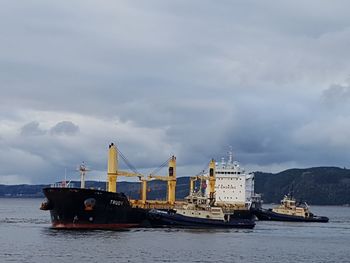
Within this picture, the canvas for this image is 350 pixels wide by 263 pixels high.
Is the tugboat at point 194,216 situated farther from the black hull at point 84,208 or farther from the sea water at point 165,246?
the black hull at point 84,208

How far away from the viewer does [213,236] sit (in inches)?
3209

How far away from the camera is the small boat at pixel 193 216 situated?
9144cm

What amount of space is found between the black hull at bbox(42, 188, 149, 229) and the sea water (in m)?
2.08

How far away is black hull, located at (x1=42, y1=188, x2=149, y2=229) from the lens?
270 feet

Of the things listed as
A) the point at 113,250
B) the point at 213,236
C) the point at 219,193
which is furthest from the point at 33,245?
the point at 219,193

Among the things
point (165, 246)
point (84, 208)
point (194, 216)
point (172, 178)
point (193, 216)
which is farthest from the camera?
point (172, 178)

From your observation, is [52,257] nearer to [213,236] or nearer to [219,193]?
[213,236]

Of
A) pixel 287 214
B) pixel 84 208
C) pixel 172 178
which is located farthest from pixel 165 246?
pixel 287 214

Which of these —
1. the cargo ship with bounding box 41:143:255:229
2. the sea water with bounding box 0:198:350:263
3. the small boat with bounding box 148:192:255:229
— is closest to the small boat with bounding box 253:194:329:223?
the cargo ship with bounding box 41:143:255:229

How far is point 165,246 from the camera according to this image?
68688mm

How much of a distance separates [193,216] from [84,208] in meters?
15.3

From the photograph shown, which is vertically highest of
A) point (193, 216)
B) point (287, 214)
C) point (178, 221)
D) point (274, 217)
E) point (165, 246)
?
point (287, 214)

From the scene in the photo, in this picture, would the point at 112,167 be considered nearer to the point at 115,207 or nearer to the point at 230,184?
the point at 115,207

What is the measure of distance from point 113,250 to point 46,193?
21686 millimetres
